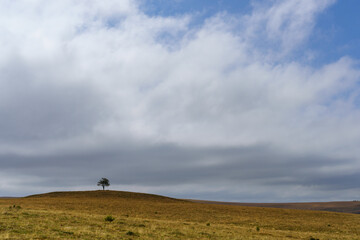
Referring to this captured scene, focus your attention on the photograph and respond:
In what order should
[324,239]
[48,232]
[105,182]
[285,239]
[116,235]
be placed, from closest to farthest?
[48,232], [116,235], [285,239], [324,239], [105,182]

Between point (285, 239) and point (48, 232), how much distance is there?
2112 cm

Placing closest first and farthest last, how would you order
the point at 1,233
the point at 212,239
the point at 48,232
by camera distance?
1. the point at 1,233
2. the point at 48,232
3. the point at 212,239

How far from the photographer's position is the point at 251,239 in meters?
26.1

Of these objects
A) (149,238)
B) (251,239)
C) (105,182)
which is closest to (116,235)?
(149,238)

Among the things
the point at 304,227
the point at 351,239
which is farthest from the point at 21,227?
the point at 304,227

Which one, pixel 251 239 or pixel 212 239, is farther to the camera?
pixel 251 239

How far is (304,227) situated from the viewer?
4406cm

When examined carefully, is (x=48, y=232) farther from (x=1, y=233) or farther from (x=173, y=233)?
(x=173, y=233)

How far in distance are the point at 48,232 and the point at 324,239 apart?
2638 cm

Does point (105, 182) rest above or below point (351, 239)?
above

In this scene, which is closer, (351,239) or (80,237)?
(80,237)

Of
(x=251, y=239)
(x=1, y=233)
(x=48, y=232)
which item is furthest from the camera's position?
(x=251, y=239)

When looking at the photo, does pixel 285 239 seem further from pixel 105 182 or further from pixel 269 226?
pixel 105 182

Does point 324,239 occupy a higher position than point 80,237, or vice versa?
point 80,237
